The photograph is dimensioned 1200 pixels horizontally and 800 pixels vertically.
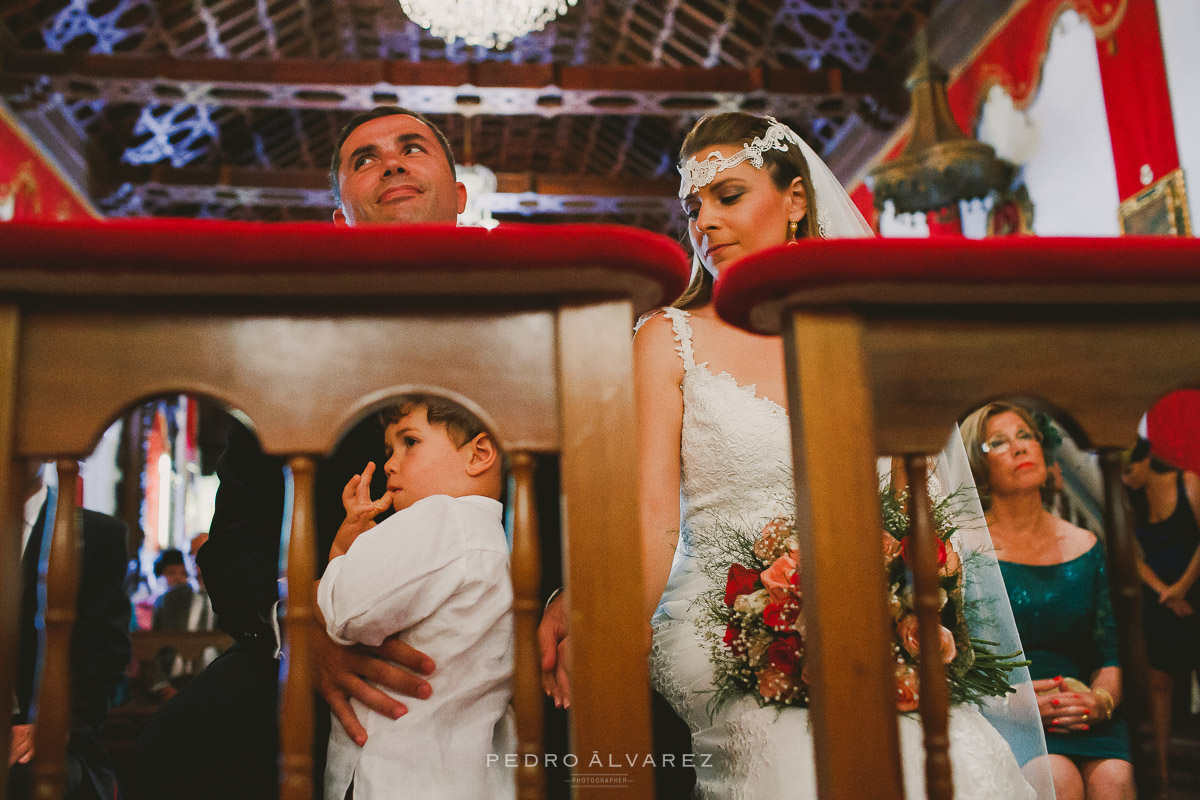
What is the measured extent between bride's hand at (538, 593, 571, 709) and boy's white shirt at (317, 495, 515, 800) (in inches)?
3.4

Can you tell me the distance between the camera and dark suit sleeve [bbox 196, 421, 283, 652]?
1748 millimetres

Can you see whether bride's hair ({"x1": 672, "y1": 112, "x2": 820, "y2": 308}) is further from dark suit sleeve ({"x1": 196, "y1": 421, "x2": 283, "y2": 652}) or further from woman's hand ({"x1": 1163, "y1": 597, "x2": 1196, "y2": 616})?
woman's hand ({"x1": 1163, "y1": 597, "x2": 1196, "y2": 616})

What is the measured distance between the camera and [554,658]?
4.97 ft

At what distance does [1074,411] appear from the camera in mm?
1010

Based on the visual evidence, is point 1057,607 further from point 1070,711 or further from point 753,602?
point 753,602

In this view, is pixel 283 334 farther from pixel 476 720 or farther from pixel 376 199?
pixel 376 199

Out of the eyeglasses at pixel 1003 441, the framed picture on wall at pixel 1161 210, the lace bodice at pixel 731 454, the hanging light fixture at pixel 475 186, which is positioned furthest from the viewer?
the hanging light fixture at pixel 475 186

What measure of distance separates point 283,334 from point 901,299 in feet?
2.05

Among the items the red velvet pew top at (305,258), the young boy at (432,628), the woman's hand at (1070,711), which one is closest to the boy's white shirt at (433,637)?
the young boy at (432,628)

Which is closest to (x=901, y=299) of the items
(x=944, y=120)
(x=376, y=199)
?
(x=376, y=199)

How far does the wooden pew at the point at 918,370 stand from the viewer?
36.4 inches

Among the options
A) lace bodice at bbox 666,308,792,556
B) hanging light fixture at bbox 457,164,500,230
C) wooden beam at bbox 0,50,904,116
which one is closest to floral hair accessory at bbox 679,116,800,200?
lace bodice at bbox 666,308,792,556

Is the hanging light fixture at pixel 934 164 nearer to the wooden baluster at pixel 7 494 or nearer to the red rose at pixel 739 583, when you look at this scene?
the red rose at pixel 739 583

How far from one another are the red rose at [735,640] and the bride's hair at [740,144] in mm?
869
